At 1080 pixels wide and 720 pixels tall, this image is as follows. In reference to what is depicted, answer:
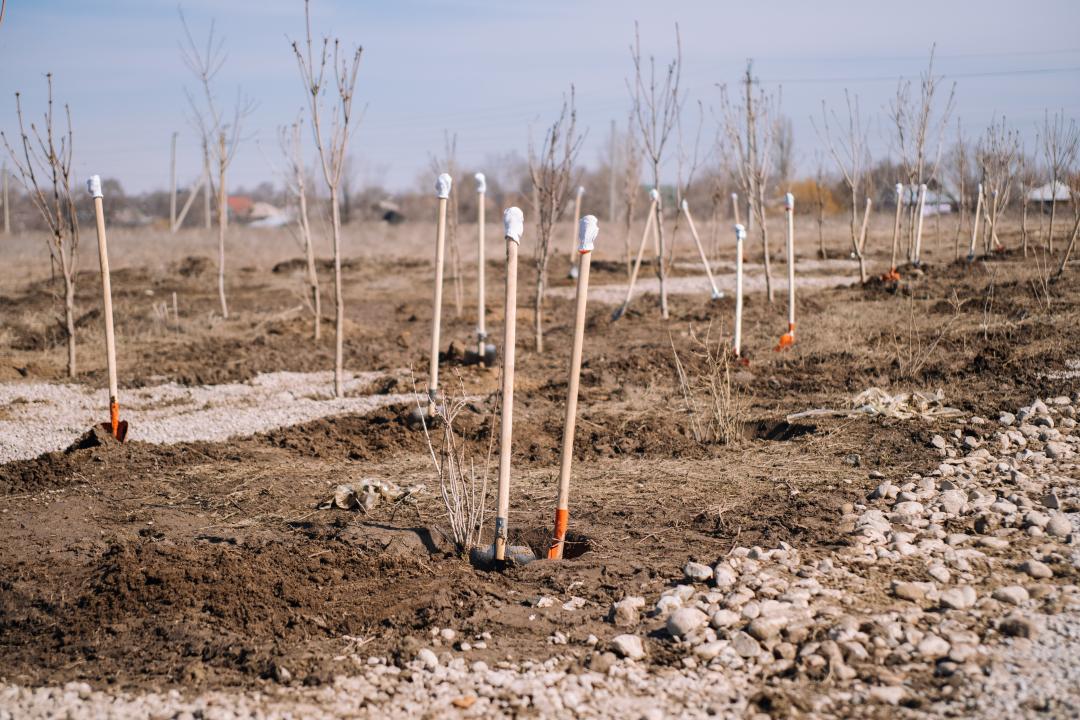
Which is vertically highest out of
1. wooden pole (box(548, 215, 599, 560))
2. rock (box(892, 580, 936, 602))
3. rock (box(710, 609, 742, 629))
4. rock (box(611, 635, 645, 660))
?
wooden pole (box(548, 215, 599, 560))

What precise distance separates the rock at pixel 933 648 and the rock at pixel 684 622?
71 cm

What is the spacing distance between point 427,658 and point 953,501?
260 cm

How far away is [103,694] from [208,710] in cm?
Result: 41

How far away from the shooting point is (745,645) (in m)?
3.05

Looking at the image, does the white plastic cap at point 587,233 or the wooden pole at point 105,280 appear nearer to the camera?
the white plastic cap at point 587,233

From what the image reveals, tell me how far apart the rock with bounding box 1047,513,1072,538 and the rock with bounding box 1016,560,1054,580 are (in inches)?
14.8

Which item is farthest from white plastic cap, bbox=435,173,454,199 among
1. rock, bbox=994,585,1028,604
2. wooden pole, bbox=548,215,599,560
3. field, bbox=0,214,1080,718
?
rock, bbox=994,585,1028,604

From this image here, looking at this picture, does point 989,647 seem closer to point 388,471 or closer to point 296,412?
point 388,471

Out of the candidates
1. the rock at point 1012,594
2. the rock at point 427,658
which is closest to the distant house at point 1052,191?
the rock at point 1012,594

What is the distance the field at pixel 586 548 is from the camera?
2.91 meters

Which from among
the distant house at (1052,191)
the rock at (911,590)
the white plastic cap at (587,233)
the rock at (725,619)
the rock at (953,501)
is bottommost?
the rock at (725,619)

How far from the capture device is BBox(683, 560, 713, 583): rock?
363 cm

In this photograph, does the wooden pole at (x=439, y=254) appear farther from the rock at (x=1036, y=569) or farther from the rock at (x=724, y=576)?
the rock at (x=1036, y=569)

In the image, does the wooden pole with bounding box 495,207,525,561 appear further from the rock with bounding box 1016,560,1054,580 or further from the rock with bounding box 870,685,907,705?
the rock with bounding box 1016,560,1054,580
